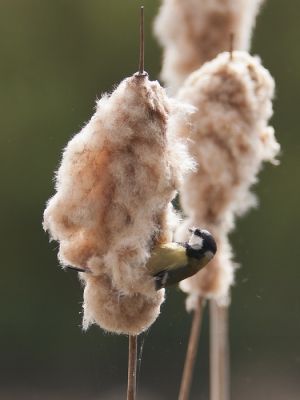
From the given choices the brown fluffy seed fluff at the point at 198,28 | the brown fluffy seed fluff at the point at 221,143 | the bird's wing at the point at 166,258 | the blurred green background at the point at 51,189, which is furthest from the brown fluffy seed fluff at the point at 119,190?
the blurred green background at the point at 51,189

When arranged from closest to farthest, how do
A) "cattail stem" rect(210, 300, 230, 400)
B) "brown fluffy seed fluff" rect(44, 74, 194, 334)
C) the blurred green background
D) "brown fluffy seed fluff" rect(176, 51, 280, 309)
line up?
"brown fluffy seed fluff" rect(44, 74, 194, 334) → "brown fluffy seed fluff" rect(176, 51, 280, 309) → "cattail stem" rect(210, 300, 230, 400) → the blurred green background

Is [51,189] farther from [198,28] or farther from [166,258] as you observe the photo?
[166,258]

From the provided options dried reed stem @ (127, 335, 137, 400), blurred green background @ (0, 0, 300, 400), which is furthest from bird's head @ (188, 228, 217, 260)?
blurred green background @ (0, 0, 300, 400)

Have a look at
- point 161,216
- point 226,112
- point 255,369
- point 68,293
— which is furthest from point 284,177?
point 161,216

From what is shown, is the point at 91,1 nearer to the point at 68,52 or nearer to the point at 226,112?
the point at 68,52

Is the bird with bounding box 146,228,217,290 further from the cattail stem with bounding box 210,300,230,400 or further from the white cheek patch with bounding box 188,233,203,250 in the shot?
the cattail stem with bounding box 210,300,230,400

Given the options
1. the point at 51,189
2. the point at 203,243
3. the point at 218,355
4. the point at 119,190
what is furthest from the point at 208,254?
the point at 51,189
